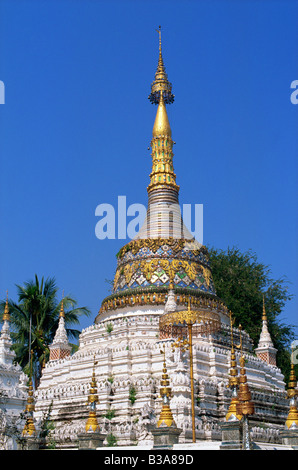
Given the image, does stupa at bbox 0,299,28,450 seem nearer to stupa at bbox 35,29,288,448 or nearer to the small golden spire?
stupa at bbox 35,29,288,448

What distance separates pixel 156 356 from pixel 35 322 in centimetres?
1558

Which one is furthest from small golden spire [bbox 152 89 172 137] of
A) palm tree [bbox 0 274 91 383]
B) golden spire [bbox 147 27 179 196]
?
palm tree [bbox 0 274 91 383]

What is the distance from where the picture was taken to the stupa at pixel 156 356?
989 inches

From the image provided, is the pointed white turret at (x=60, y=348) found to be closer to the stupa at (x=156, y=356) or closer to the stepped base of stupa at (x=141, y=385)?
the stupa at (x=156, y=356)

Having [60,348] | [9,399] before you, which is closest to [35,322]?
[60,348]

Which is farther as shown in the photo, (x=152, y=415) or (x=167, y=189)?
(x=167, y=189)

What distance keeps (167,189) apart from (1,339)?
15.3 metres

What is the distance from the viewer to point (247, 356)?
101ft

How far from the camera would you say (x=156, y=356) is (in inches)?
1104

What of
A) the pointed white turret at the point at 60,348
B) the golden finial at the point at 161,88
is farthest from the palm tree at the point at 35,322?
the golden finial at the point at 161,88
